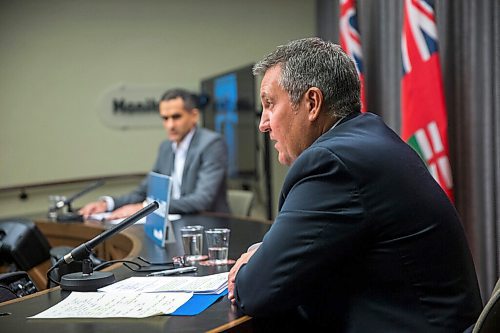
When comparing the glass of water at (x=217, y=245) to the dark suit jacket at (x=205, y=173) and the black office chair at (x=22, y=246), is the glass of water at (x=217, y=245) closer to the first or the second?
the black office chair at (x=22, y=246)

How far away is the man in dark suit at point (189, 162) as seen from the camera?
3859 mm

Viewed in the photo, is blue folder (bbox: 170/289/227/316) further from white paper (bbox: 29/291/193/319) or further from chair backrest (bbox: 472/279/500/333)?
chair backrest (bbox: 472/279/500/333)

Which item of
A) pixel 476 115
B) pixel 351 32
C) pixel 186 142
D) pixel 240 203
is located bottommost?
pixel 240 203

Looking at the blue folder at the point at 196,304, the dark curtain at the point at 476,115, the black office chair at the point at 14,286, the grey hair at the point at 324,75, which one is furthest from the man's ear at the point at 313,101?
the dark curtain at the point at 476,115

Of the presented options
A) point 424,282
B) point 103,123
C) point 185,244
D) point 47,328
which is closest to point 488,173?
point 185,244

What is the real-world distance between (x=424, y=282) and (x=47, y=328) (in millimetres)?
837

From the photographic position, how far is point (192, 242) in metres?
2.25

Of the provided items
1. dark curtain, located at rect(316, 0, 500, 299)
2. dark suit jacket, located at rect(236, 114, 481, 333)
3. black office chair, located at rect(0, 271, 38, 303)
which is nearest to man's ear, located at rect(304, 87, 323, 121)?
dark suit jacket, located at rect(236, 114, 481, 333)

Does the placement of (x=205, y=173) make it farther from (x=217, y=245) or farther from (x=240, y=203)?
(x=217, y=245)

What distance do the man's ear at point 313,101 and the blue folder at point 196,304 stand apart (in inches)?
20.1

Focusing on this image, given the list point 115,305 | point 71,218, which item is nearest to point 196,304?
point 115,305

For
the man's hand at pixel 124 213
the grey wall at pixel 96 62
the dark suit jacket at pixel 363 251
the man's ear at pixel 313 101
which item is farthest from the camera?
the grey wall at pixel 96 62

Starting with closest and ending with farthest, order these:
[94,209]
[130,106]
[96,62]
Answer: [94,209] → [96,62] → [130,106]

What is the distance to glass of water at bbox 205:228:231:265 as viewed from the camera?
215 centimetres
